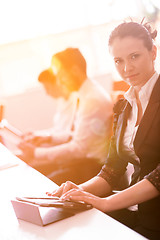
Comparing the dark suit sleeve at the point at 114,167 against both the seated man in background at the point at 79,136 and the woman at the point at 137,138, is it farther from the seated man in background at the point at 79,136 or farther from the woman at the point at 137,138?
the seated man in background at the point at 79,136

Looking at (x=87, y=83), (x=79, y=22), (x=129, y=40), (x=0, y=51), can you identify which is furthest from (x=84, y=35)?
(x=129, y=40)

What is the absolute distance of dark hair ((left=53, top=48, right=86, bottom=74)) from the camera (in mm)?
2332

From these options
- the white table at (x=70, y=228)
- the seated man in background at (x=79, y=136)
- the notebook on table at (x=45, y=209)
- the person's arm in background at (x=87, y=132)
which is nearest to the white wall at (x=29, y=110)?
the seated man in background at (x=79, y=136)

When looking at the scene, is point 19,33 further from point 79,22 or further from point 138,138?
point 138,138

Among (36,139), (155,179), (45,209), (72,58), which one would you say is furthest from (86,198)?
(36,139)

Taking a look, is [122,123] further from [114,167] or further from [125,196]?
[125,196]

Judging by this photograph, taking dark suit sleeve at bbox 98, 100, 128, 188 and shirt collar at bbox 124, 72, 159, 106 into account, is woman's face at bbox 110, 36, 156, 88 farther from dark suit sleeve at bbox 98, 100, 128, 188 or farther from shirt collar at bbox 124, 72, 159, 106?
dark suit sleeve at bbox 98, 100, 128, 188

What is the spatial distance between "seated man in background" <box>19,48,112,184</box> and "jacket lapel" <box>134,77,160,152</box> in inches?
33.0

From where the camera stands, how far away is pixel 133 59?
1.35 metres

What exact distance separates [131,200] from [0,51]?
14.1 feet

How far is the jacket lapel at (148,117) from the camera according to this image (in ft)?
4.23

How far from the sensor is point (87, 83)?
2.29 metres

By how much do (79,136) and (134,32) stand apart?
1.08 meters

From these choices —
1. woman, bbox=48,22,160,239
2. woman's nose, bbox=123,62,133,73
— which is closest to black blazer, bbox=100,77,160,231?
woman, bbox=48,22,160,239
